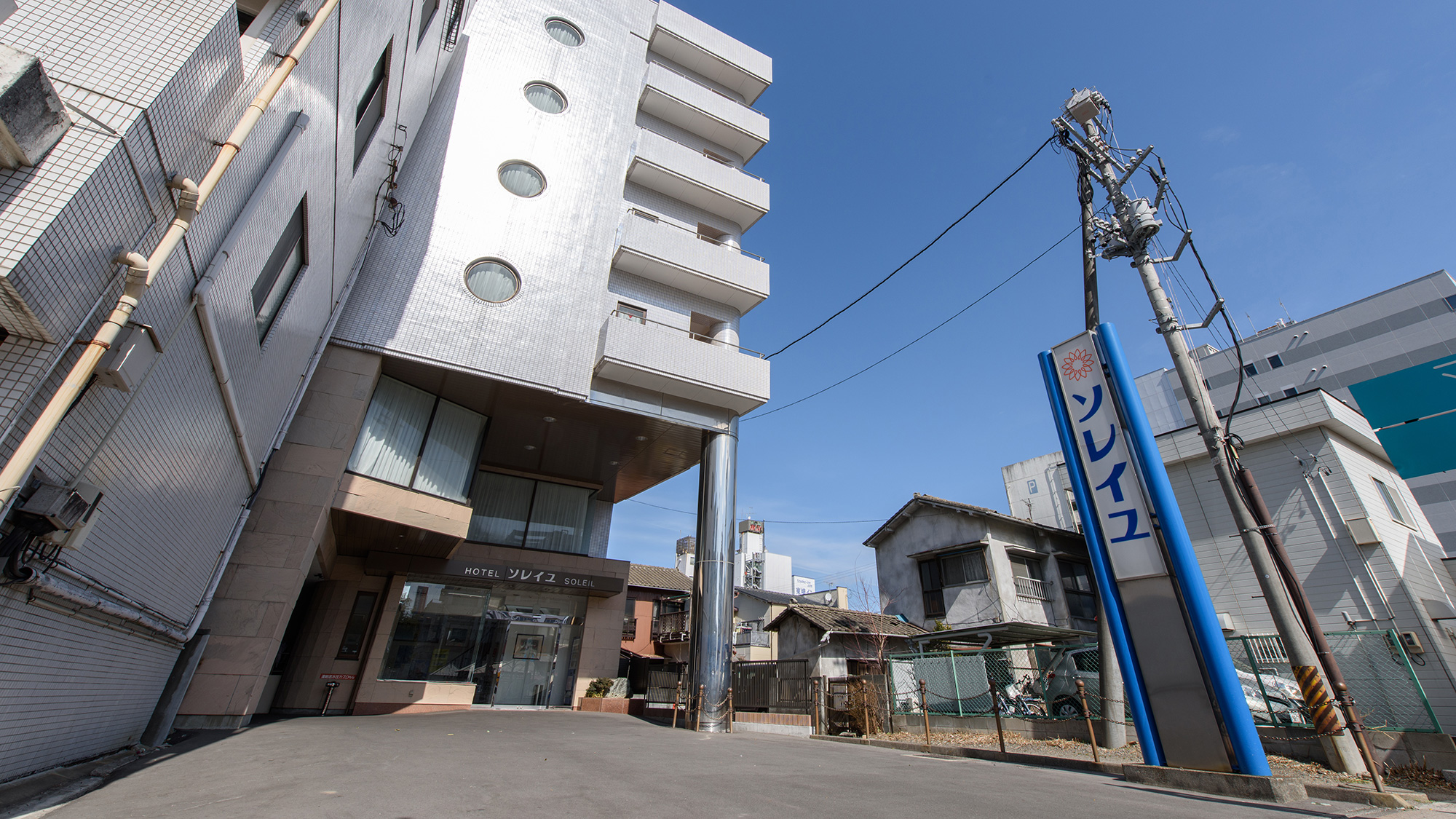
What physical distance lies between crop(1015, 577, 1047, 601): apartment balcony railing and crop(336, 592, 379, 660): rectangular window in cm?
2136

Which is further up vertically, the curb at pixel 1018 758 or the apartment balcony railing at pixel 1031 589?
the apartment balcony railing at pixel 1031 589

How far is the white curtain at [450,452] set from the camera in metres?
13.8

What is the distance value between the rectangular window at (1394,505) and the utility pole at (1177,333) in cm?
1228

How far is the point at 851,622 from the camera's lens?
840 inches

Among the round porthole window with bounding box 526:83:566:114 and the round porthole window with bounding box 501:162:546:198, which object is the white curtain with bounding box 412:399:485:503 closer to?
the round porthole window with bounding box 501:162:546:198

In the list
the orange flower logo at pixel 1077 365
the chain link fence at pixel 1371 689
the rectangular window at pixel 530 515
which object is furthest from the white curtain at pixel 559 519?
the chain link fence at pixel 1371 689

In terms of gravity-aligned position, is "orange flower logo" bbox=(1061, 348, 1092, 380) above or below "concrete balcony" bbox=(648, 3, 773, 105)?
below

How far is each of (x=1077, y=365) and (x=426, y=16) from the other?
1350cm

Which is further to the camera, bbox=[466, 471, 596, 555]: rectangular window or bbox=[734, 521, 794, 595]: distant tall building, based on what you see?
bbox=[734, 521, 794, 595]: distant tall building

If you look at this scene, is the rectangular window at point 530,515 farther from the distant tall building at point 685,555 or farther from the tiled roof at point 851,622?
the distant tall building at point 685,555

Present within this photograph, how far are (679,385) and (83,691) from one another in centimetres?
1179

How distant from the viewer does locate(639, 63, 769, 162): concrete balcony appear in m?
19.9

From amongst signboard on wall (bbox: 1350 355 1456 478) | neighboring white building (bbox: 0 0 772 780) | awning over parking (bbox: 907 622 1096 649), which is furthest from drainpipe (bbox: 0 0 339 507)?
awning over parking (bbox: 907 622 1096 649)

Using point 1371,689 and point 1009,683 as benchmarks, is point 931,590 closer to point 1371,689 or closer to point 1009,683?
point 1009,683
